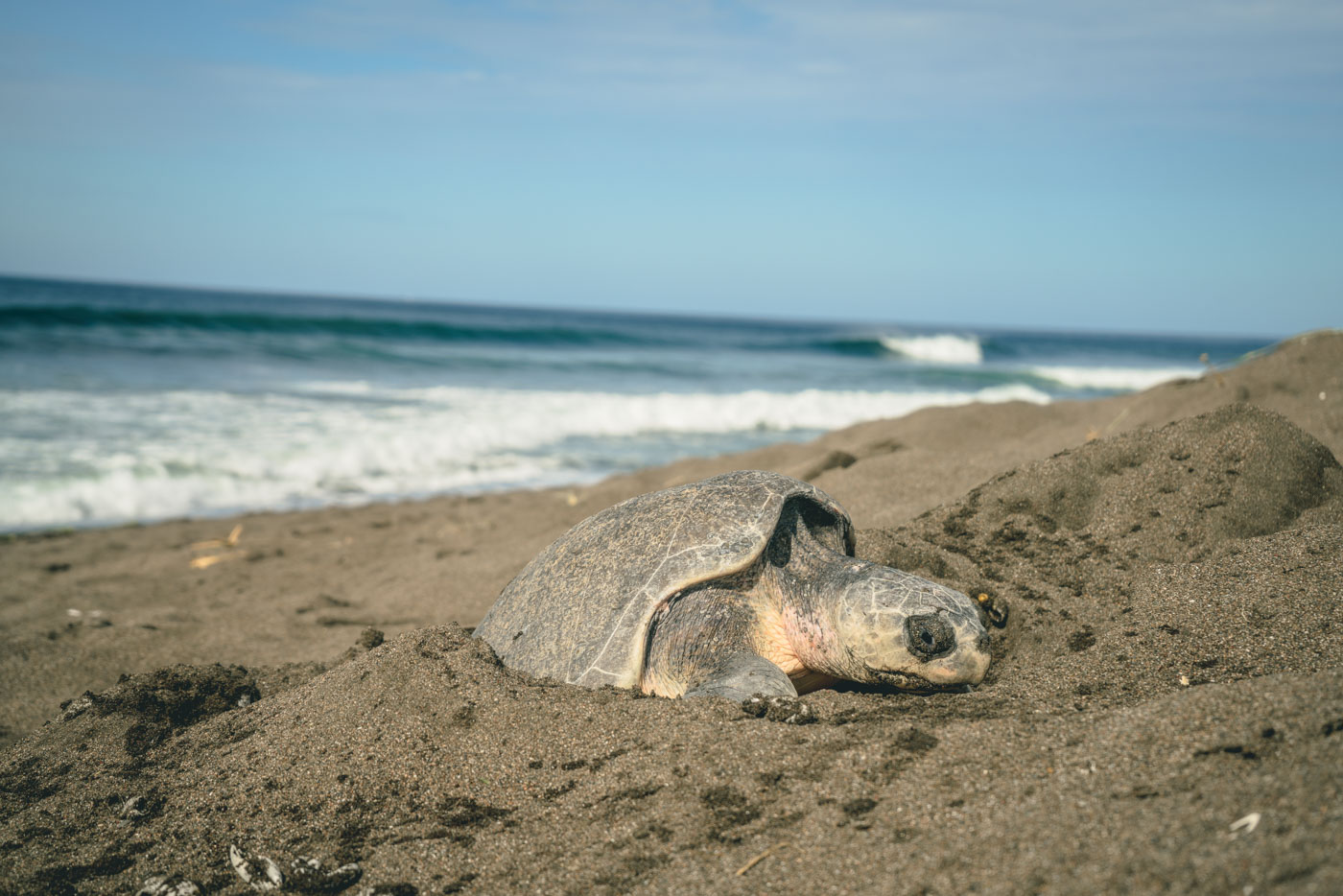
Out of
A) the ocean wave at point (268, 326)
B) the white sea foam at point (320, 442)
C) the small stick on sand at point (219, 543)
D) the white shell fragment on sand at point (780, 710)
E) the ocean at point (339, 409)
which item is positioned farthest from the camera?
the ocean wave at point (268, 326)

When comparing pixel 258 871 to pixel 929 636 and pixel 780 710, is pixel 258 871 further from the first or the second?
pixel 929 636

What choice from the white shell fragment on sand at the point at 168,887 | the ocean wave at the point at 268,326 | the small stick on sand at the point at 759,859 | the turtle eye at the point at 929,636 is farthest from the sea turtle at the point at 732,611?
the ocean wave at the point at 268,326

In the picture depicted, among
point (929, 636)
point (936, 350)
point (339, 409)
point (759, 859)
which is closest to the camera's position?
point (759, 859)

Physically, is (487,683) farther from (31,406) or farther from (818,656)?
(31,406)

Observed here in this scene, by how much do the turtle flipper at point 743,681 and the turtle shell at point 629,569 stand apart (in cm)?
26

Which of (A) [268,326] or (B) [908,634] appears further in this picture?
(A) [268,326]

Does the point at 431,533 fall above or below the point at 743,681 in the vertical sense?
below

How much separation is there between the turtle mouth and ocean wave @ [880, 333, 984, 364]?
116 feet

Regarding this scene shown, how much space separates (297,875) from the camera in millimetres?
1963

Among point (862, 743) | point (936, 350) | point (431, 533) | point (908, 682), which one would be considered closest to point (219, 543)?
point (431, 533)

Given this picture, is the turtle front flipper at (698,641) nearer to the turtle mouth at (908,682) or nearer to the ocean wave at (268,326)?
the turtle mouth at (908,682)

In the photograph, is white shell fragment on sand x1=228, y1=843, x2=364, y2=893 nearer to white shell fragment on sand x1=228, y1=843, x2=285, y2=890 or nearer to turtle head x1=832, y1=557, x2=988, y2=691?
white shell fragment on sand x1=228, y1=843, x2=285, y2=890

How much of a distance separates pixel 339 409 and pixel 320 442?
2.81 meters

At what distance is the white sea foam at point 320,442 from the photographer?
25.8 ft
